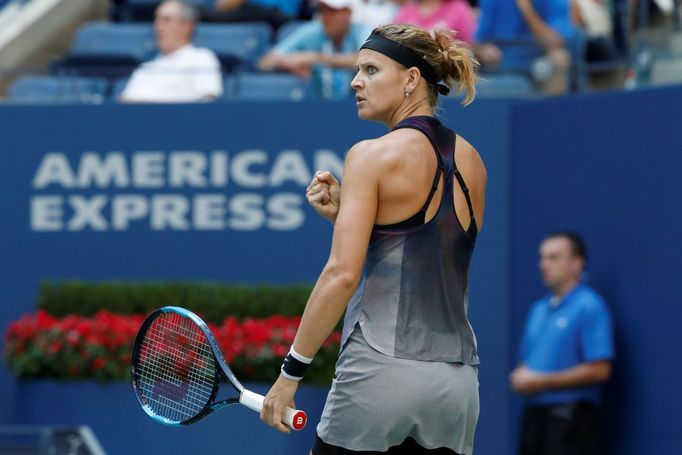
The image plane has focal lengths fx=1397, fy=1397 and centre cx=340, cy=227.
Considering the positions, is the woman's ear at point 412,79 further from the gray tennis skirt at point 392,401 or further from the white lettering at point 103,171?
the white lettering at point 103,171

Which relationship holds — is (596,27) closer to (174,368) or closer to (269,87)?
(269,87)

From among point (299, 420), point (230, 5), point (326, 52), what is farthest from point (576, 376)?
point (230, 5)

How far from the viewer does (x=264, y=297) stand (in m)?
7.50

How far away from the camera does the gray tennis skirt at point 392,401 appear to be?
3668mm

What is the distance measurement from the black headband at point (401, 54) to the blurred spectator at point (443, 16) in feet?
13.4

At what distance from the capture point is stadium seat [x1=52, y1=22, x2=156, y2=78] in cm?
845

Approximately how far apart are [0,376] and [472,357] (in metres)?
4.65

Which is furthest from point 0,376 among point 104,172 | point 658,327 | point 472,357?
point 472,357

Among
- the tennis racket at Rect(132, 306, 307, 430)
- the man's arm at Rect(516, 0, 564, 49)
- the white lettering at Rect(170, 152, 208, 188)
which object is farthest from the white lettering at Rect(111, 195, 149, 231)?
the tennis racket at Rect(132, 306, 307, 430)

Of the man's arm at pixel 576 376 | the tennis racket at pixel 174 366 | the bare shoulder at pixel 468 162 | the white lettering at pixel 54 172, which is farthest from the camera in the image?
the white lettering at pixel 54 172

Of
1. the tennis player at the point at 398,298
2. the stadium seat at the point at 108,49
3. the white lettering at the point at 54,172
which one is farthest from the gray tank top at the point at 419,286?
the stadium seat at the point at 108,49

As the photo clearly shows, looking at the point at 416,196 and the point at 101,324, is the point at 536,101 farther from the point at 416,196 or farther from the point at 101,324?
the point at 416,196

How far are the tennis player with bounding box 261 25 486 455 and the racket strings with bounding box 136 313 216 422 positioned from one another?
1.46 ft

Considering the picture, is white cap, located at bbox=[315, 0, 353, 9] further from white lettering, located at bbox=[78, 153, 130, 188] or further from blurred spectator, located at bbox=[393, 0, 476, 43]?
white lettering, located at bbox=[78, 153, 130, 188]
